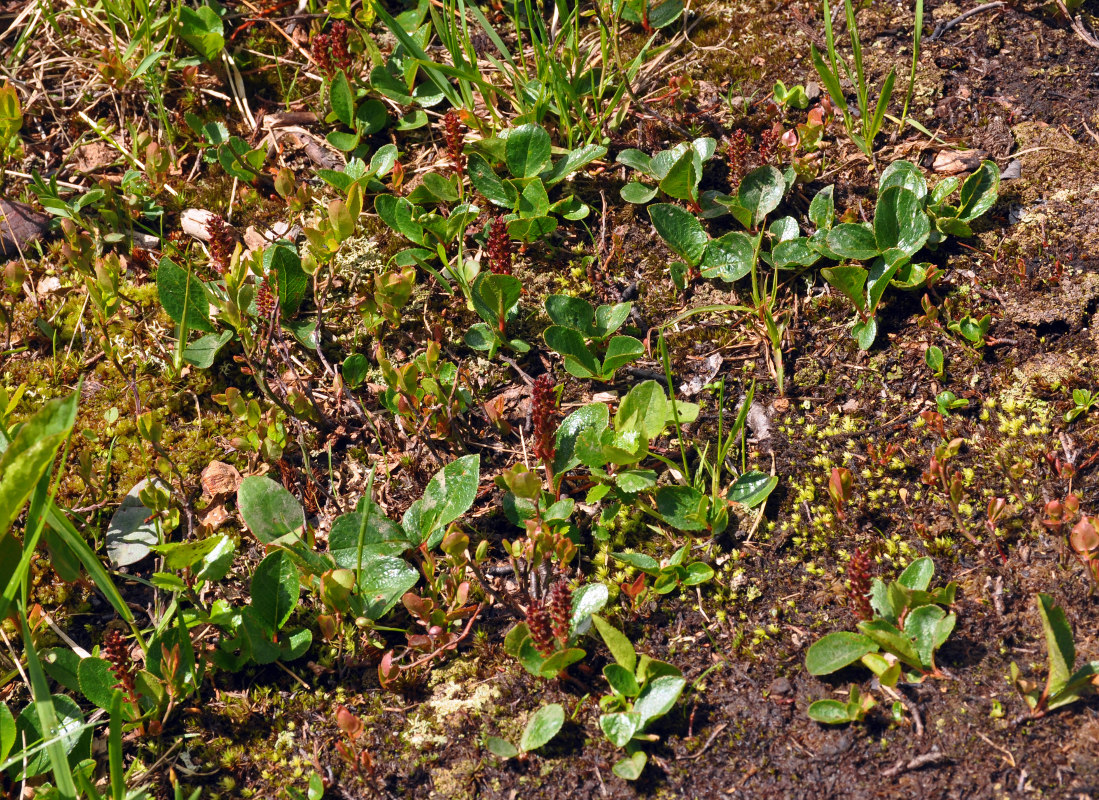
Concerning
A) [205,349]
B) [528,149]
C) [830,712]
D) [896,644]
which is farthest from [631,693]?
[528,149]

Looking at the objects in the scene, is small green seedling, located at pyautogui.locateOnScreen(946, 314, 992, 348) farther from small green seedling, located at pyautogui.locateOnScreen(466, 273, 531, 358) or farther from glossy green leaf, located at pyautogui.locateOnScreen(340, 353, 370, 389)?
glossy green leaf, located at pyautogui.locateOnScreen(340, 353, 370, 389)

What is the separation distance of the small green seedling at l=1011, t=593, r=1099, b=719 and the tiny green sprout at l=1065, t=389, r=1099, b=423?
74cm

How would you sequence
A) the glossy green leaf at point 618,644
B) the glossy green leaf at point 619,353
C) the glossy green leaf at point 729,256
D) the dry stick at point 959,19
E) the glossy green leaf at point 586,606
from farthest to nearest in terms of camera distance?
1. the dry stick at point 959,19
2. the glossy green leaf at point 729,256
3. the glossy green leaf at point 619,353
4. the glossy green leaf at point 586,606
5. the glossy green leaf at point 618,644

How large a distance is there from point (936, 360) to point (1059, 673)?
1011 mm

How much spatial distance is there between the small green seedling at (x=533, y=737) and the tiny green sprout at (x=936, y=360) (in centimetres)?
153

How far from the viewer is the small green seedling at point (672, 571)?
2.35m

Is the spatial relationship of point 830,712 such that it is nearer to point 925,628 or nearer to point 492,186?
point 925,628

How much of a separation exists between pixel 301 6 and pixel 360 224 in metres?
1.29

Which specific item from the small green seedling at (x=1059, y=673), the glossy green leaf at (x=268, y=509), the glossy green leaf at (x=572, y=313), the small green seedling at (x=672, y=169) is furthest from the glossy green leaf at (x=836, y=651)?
the small green seedling at (x=672, y=169)

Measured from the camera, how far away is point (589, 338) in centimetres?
283

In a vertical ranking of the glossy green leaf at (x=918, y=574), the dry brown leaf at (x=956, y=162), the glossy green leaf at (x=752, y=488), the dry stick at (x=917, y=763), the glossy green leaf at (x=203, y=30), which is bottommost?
the dry stick at (x=917, y=763)

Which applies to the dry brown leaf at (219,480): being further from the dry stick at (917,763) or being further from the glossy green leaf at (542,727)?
the dry stick at (917,763)

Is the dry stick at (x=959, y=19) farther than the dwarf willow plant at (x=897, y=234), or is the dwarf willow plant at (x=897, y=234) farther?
the dry stick at (x=959, y=19)

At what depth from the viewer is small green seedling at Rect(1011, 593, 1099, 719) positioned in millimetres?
1939
